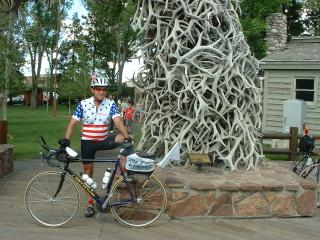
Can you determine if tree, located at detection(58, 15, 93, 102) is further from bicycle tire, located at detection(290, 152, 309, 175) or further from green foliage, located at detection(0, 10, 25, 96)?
bicycle tire, located at detection(290, 152, 309, 175)

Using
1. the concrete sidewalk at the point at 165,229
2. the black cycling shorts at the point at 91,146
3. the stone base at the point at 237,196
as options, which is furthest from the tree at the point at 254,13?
the concrete sidewalk at the point at 165,229

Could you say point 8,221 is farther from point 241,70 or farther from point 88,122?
point 241,70

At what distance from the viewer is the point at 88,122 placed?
23.6ft

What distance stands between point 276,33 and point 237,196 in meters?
16.4

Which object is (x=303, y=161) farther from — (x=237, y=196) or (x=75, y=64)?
(x=75, y=64)

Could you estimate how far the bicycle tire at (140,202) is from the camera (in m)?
6.77

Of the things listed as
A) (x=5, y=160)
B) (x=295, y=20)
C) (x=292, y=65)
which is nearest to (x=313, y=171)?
(x=5, y=160)

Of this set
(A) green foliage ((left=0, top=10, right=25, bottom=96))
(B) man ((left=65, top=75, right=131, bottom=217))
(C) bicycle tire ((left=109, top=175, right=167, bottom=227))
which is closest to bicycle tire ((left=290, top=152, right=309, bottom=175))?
(C) bicycle tire ((left=109, top=175, right=167, bottom=227))

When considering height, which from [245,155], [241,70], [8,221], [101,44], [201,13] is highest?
[101,44]

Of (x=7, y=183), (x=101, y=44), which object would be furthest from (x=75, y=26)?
(x=7, y=183)

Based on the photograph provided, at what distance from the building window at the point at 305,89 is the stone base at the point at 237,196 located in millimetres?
12114

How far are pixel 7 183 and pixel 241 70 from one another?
4.38 meters

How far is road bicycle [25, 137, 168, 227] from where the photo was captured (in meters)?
6.72

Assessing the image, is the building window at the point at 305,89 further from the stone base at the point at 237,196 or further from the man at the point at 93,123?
the man at the point at 93,123
